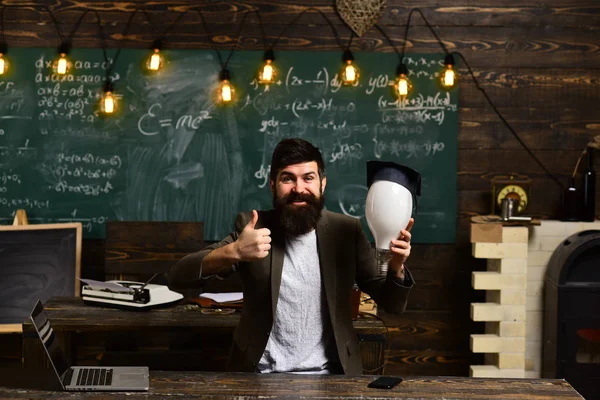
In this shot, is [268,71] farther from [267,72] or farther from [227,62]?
[227,62]

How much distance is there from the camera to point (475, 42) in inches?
189

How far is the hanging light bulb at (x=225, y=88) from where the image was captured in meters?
4.71

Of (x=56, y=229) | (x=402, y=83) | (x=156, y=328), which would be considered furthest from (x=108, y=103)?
(x=156, y=328)

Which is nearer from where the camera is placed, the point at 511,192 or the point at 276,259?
the point at 276,259

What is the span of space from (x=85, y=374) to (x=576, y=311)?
2939 mm

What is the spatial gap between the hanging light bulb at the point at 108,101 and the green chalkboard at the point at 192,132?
0.13 ft

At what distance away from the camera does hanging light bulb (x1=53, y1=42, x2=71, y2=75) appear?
468cm

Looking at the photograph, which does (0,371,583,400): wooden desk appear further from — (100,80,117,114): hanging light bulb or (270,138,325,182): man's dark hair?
(100,80,117,114): hanging light bulb

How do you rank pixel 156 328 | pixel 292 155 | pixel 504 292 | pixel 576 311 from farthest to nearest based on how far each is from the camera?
1. pixel 504 292
2. pixel 576 311
3. pixel 156 328
4. pixel 292 155

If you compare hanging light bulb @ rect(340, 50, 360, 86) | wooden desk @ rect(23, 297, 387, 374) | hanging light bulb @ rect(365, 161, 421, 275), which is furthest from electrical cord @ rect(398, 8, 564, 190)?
hanging light bulb @ rect(365, 161, 421, 275)

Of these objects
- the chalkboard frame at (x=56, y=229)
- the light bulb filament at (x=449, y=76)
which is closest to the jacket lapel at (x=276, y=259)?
the chalkboard frame at (x=56, y=229)

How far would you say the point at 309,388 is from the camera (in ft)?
7.43

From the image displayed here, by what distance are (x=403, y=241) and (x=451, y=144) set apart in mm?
2686

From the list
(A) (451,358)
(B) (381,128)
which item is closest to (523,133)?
(B) (381,128)
